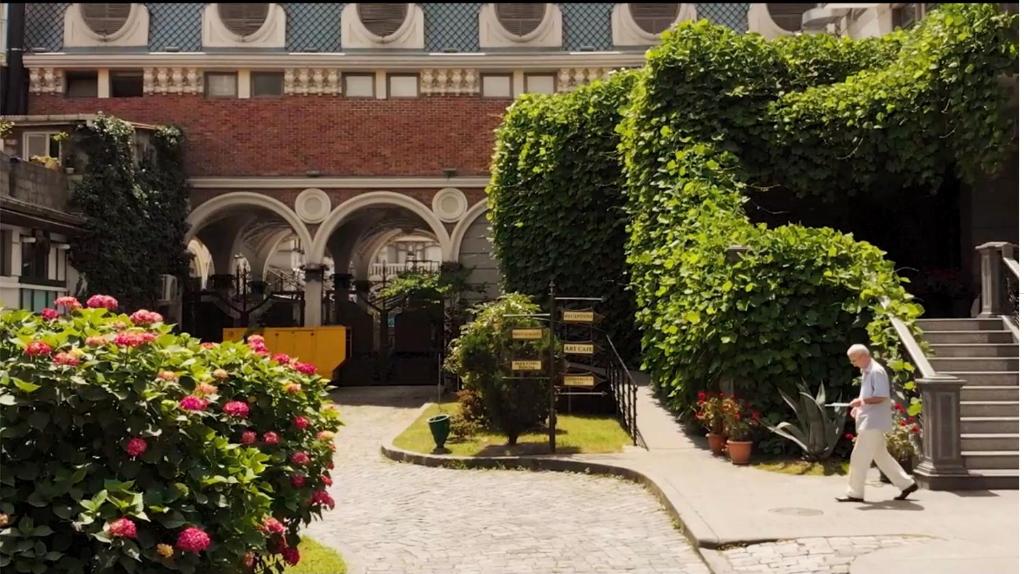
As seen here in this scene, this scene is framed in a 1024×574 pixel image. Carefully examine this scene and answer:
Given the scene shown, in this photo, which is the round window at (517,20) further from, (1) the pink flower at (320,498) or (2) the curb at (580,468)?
(1) the pink flower at (320,498)

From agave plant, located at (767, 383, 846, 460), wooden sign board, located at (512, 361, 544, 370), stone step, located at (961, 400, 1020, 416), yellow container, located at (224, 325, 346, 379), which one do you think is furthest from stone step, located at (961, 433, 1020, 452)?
yellow container, located at (224, 325, 346, 379)

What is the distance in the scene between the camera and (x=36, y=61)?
994 inches

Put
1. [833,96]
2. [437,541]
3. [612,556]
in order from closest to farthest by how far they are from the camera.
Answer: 1. [612,556]
2. [437,541]
3. [833,96]

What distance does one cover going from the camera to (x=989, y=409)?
35.7 feet

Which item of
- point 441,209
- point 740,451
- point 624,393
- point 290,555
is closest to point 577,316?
point 624,393

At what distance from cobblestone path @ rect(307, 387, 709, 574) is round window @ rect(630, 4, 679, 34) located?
1724cm

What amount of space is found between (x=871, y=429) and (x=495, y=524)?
12.6ft

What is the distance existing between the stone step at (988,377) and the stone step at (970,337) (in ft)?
2.99

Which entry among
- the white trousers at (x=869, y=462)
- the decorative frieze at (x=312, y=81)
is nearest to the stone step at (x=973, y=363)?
the white trousers at (x=869, y=462)

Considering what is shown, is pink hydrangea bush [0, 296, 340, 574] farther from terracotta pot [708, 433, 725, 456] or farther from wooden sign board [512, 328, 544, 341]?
terracotta pot [708, 433, 725, 456]

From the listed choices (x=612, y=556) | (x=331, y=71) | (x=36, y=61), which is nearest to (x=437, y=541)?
(x=612, y=556)

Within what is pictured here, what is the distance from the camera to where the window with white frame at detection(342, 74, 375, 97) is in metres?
26.1

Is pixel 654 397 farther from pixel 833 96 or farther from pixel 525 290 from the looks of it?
pixel 833 96

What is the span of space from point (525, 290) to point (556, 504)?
431 inches
